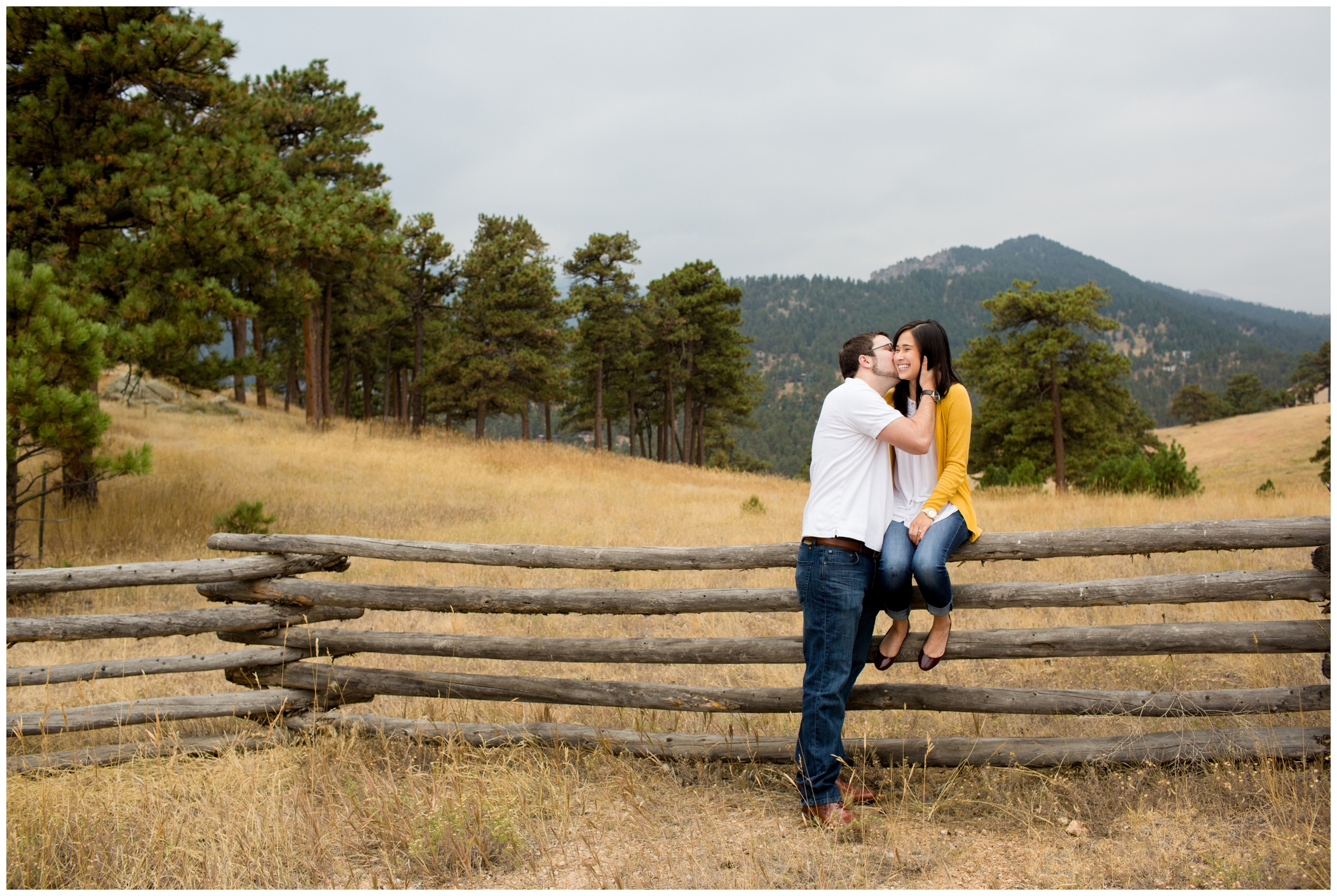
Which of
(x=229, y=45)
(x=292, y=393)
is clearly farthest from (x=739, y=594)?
(x=292, y=393)

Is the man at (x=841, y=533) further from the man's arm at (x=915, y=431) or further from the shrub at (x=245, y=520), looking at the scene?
the shrub at (x=245, y=520)

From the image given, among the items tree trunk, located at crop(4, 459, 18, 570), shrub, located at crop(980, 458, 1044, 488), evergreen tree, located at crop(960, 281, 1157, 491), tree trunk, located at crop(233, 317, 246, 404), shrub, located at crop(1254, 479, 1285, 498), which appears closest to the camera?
tree trunk, located at crop(4, 459, 18, 570)

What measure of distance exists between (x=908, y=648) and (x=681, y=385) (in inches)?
1460

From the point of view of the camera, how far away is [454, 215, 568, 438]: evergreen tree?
29125mm

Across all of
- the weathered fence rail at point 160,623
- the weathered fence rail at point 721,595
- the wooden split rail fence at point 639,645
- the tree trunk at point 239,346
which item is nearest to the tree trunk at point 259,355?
the tree trunk at point 239,346

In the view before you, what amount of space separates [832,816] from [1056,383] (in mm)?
27854

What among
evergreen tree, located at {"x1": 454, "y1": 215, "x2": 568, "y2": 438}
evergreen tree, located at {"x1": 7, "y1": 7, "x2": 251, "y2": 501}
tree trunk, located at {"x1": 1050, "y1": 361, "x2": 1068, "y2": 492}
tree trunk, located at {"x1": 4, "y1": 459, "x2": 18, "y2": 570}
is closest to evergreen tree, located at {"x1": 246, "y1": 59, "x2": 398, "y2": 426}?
evergreen tree, located at {"x1": 454, "y1": 215, "x2": 568, "y2": 438}

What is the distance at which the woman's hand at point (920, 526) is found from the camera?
3377 mm

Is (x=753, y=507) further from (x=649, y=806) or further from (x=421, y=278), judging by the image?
(x=421, y=278)

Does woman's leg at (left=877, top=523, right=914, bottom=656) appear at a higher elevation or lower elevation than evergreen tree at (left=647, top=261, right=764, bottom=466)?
lower

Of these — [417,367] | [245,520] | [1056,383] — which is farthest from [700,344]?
[245,520]

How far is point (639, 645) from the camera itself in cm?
433

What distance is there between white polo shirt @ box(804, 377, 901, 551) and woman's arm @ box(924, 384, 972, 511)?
23 centimetres

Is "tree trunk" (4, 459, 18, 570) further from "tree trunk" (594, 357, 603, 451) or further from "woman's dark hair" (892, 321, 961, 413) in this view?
"tree trunk" (594, 357, 603, 451)
